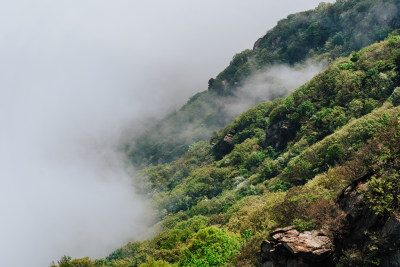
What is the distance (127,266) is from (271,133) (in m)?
76.8

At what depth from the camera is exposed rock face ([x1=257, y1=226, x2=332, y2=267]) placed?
24.1 m

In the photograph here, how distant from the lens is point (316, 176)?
54688 mm

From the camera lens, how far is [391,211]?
21312mm

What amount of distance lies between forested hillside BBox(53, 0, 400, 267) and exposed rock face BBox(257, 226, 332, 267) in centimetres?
63

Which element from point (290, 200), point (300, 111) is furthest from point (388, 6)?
point (290, 200)

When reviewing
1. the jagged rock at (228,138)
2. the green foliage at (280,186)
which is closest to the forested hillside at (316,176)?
the green foliage at (280,186)

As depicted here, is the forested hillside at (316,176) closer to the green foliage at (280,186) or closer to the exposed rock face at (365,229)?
the exposed rock face at (365,229)

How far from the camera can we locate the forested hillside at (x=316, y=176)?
950 inches

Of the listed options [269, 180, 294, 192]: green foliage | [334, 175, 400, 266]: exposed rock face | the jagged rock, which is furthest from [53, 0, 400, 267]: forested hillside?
the jagged rock

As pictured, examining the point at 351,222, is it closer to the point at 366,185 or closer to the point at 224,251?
the point at 366,185

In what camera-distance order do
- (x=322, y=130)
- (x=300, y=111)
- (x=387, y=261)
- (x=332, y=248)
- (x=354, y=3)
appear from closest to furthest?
(x=387, y=261), (x=332, y=248), (x=322, y=130), (x=300, y=111), (x=354, y=3)

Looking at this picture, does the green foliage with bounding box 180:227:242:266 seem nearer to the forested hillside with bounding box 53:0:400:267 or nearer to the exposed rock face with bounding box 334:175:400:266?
the forested hillside with bounding box 53:0:400:267

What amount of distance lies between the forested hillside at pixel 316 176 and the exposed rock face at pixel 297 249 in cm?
63

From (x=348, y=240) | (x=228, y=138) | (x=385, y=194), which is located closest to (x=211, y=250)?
(x=348, y=240)
